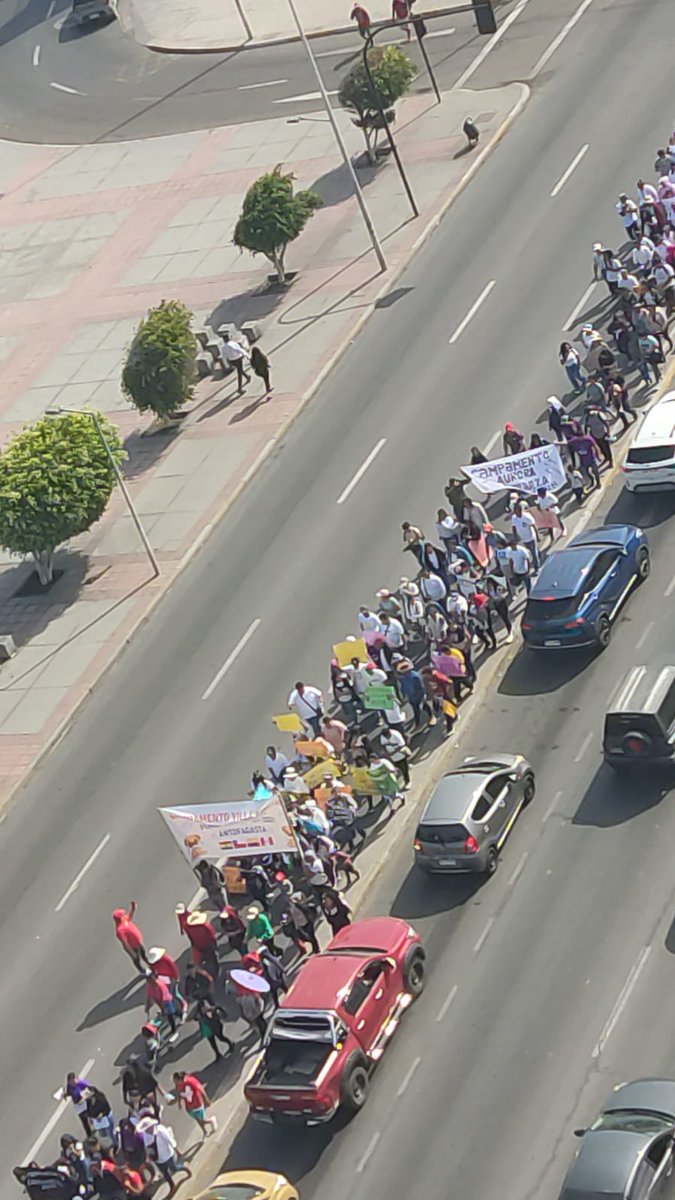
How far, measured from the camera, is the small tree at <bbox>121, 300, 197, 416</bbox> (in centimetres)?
5362

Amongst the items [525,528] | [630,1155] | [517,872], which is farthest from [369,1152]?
[525,528]

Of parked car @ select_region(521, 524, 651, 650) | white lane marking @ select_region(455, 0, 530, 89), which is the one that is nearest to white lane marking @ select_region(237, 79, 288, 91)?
white lane marking @ select_region(455, 0, 530, 89)

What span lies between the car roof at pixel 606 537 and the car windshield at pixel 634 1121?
1507 centimetres

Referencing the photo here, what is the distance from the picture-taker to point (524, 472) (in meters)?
41.8

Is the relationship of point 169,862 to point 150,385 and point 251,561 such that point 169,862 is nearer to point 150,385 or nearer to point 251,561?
point 251,561

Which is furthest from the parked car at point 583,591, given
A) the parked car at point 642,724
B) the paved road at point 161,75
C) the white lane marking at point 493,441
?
the paved road at point 161,75

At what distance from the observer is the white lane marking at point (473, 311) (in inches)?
2090

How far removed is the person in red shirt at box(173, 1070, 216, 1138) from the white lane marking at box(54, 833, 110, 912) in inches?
322

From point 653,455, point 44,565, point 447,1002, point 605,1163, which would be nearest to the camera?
point 605,1163

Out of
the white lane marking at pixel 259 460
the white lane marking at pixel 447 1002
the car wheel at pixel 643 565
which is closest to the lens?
the white lane marking at pixel 447 1002

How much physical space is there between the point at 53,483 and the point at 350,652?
1294cm

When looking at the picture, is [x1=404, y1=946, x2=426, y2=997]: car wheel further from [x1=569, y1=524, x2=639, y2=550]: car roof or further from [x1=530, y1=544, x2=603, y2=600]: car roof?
[x1=569, y1=524, x2=639, y2=550]: car roof

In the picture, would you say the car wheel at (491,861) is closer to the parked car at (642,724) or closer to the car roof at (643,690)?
the parked car at (642,724)

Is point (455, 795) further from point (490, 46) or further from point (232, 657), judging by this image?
point (490, 46)
